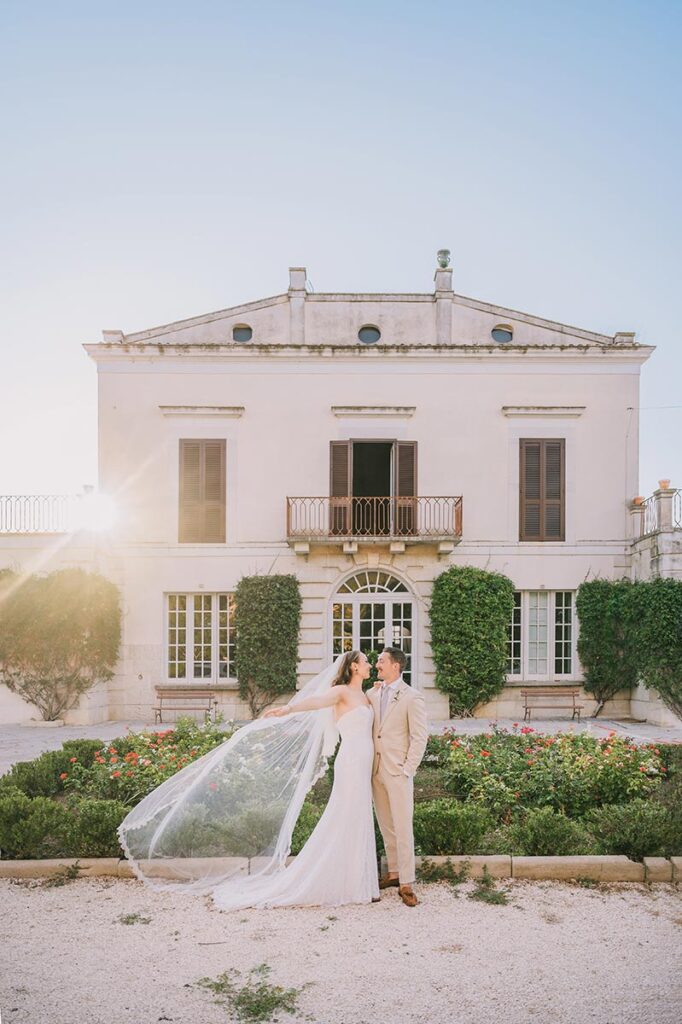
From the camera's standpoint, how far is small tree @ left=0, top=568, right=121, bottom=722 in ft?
50.7

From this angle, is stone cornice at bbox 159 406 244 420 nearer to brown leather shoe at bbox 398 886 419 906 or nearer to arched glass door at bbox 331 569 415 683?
arched glass door at bbox 331 569 415 683

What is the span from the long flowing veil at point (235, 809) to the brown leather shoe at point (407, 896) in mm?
957

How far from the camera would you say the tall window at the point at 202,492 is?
55.5ft

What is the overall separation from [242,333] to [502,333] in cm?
583

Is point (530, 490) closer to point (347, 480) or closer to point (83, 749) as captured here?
point (347, 480)

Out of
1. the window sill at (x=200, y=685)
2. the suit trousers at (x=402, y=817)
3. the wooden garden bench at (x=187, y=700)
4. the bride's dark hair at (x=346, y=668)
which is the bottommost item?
the wooden garden bench at (x=187, y=700)

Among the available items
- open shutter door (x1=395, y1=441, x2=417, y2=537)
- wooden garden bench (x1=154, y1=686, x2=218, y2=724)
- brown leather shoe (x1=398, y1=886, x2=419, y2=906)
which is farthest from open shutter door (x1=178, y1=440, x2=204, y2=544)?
brown leather shoe (x1=398, y1=886, x2=419, y2=906)

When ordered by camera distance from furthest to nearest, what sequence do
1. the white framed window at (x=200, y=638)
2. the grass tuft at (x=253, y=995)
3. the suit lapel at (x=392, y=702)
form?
the white framed window at (x=200, y=638)
the suit lapel at (x=392, y=702)
the grass tuft at (x=253, y=995)

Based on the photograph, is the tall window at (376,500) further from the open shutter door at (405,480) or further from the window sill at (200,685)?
the window sill at (200,685)

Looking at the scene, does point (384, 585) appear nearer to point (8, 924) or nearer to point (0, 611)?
point (0, 611)

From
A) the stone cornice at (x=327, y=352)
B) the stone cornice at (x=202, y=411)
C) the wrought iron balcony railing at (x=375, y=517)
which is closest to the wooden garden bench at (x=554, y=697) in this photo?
the wrought iron balcony railing at (x=375, y=517)

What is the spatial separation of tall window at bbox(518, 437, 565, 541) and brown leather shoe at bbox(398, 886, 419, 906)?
1212 cm

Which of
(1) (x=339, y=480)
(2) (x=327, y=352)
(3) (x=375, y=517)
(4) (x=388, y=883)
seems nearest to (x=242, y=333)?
(2) (x=327, y=352)

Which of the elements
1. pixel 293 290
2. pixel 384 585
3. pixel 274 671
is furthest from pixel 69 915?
pixel 293 290
